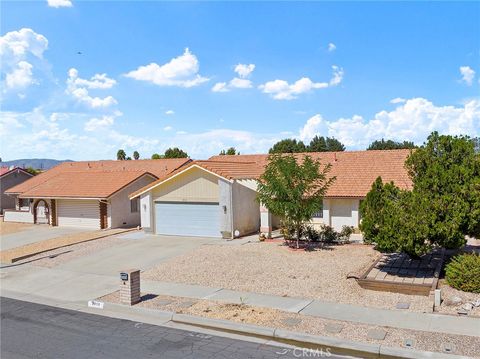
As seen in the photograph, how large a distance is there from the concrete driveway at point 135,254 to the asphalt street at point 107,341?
5.22 metres

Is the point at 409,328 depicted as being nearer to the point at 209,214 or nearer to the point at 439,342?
the point at 439,342

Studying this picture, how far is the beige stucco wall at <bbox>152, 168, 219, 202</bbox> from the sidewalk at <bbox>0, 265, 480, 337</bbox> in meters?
8.67

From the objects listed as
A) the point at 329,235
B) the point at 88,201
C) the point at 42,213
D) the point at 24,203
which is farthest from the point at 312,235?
the point at 24,203

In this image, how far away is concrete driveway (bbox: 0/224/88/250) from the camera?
81.4ft

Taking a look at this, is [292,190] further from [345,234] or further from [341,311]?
[341,311]

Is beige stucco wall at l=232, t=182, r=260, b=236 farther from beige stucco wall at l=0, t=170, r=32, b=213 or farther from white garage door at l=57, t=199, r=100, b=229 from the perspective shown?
beige stucco wall at l=0, t=170, r=32, b=213

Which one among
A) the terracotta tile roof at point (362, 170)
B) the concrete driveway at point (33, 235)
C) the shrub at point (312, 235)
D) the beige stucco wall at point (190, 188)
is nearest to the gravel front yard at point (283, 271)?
the shrub at point (312, 235)

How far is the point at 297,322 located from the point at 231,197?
1283cm

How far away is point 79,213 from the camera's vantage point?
98.9ft

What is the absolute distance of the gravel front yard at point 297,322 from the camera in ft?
30.2

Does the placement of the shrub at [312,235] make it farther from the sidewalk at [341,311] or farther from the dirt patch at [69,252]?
the dirt patch at [69,252]

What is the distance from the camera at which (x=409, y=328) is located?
1010 centimetres

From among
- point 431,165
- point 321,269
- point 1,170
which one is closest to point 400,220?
point 431,165

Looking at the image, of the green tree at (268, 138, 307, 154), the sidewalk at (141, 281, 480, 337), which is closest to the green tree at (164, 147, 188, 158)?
the green tree at (268, 138, 307, 154)
